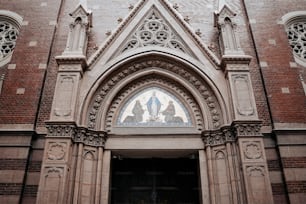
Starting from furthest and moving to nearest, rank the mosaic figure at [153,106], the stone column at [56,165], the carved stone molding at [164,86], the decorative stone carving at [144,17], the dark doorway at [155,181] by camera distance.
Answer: the decorative stone carving at [144,17] → the mosaic figure at [153,106] → the carved stone molding at [164,86] → the dark doorway at [155,181] → the stone column at [56,165]

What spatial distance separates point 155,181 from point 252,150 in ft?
10.2

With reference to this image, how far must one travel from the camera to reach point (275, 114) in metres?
9.14

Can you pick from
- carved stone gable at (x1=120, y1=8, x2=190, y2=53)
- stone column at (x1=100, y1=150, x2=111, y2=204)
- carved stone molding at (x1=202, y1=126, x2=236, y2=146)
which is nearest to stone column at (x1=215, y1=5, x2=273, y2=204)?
carved stone molding at (x1=202, y1=126, x2=236, y2=146)

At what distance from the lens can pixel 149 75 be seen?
1019 cm

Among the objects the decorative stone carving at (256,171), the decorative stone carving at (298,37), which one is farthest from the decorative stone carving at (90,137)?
the decorative stone carving at (298,37)

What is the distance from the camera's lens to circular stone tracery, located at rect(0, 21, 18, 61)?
36.3 ft

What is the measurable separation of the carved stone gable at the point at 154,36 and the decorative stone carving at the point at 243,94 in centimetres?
211

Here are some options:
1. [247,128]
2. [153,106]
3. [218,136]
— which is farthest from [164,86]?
[247,128]

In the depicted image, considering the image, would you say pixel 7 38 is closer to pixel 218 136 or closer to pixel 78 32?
Result: pixel 78 32

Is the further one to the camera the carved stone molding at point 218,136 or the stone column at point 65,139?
the carved stone molding at point 218,136

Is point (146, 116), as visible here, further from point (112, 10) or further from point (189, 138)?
point (112, 10)

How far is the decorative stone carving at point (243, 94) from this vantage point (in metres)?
8.38

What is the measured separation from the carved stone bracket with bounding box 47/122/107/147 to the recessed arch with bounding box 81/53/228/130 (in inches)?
11.1

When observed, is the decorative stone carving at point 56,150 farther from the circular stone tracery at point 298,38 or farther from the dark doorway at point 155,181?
the circular stone tracery at point 298,38
